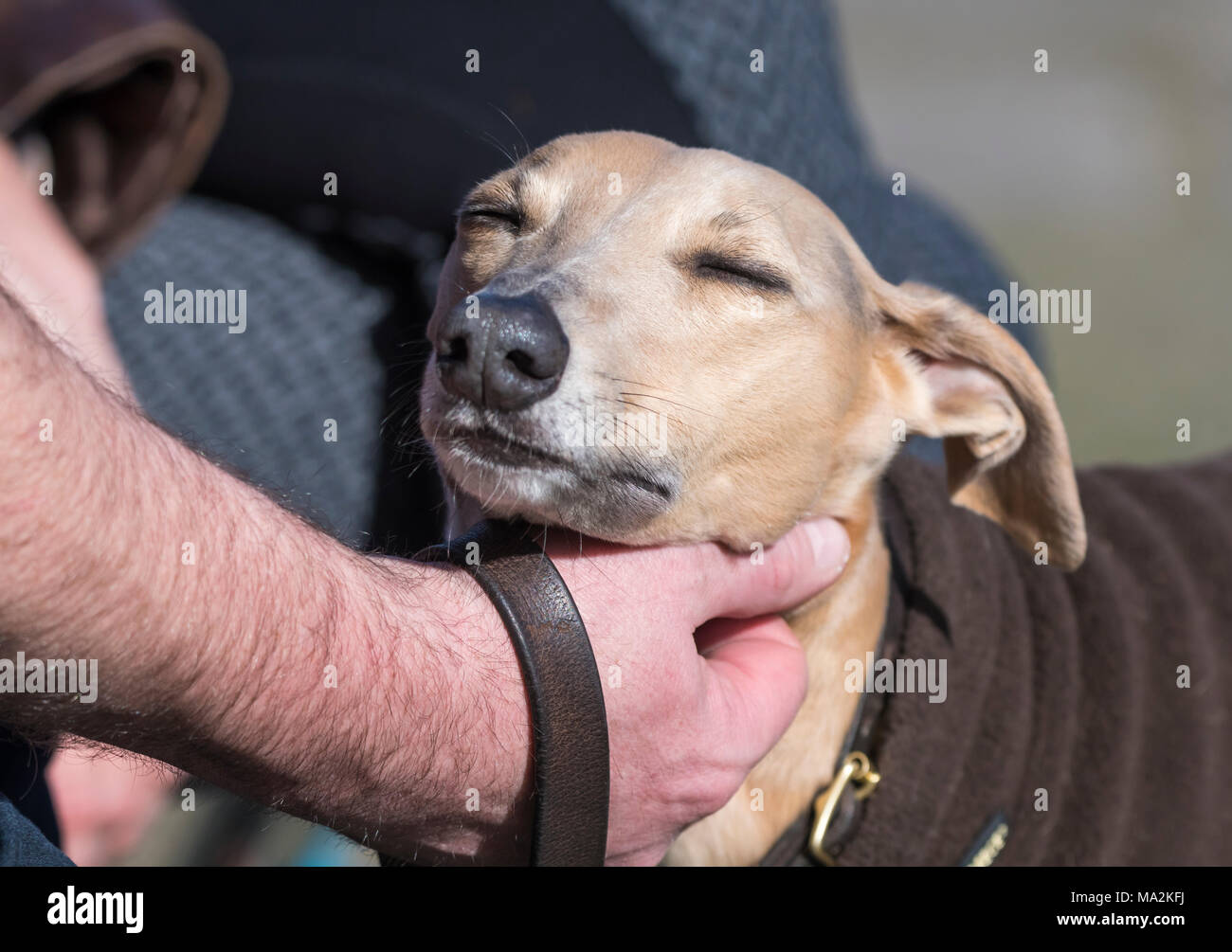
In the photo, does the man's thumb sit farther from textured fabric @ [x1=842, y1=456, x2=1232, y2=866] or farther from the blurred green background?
the blurred green background

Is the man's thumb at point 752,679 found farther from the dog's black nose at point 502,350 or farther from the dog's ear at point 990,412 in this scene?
the dog's black nose at point 502,350

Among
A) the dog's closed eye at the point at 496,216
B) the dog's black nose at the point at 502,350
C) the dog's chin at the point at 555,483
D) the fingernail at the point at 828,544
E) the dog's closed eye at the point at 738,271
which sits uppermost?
the dog's closed eye at the point at 496,216

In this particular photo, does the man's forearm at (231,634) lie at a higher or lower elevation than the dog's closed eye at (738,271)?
lower

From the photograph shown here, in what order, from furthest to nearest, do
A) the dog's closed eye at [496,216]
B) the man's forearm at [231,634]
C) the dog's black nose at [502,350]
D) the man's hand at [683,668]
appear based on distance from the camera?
the dog's closed eye at [496,216]
the man's hand at [683,668]
the dog's black nose at [502,350]
the man's forearm at [231,634]

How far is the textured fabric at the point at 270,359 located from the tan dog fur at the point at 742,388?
2152 millimetres

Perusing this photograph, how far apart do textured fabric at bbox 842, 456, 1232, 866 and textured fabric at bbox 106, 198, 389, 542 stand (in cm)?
232

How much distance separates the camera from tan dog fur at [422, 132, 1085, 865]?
2.06m

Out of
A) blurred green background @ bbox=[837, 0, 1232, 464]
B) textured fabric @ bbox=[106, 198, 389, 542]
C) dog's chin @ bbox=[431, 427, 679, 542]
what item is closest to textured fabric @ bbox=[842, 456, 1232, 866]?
dog's chin @ bbox=[431, 427, 679, 542]

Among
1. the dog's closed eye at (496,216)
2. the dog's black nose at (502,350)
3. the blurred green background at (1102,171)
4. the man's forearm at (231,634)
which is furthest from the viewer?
the blurred green background at (1102,171)

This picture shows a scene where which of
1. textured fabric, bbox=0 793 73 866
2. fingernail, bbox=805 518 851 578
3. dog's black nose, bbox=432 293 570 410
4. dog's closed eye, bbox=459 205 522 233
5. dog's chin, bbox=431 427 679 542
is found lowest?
textured fabric, bbox=0 793 73 866

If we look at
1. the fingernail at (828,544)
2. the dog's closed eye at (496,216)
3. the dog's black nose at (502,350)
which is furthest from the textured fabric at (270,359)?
the dog's black nose at (502,350)

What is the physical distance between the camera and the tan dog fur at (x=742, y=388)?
206 cm
